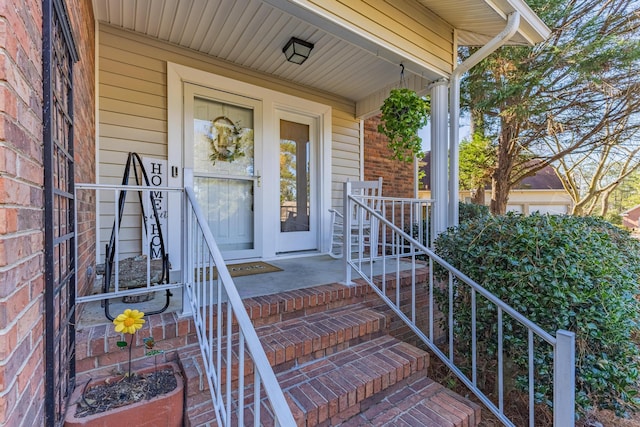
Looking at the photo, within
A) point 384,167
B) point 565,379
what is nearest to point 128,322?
point 565,379

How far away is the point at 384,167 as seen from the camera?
5125 millimetres

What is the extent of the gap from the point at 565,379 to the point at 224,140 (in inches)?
132

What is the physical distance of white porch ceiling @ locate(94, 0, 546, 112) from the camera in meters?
2.52

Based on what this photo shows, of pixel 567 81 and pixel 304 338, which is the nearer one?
pixel 304 338

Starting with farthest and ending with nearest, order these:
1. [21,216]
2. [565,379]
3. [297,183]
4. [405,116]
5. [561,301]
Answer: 1. [297,183]
2. [405,116]
3. [561,301]
4. [565,379]
5. [21,216]

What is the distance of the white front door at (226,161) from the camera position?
3205 millimetres

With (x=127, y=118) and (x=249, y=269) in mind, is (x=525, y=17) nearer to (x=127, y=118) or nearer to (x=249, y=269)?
(x=249, y=269)

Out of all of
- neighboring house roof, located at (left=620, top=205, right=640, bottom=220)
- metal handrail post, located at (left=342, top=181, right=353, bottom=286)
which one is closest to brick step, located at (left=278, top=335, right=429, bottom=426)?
metal handrail post, located at (left=342, top=181, right=353, bottom=286)

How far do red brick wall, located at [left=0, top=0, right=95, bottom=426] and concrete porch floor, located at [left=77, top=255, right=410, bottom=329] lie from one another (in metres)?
0.97

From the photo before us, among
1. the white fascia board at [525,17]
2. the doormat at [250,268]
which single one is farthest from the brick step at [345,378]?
the white fascia board at [525,17]

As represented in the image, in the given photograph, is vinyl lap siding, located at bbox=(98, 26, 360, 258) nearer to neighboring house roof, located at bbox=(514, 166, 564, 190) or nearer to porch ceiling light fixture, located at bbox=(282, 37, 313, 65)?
porch ceiling light fixture, located at bbox=(282, 37, 313, 65)

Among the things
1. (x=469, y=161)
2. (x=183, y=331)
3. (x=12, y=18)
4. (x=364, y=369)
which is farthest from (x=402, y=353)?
(x=469, y=161)

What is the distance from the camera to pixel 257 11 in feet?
8.44

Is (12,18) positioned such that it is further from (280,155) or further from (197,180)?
(280,155)
